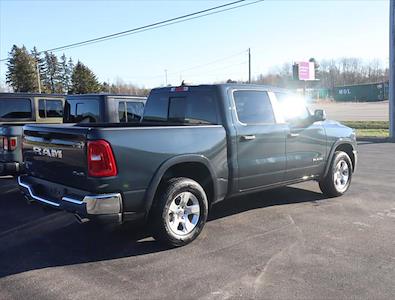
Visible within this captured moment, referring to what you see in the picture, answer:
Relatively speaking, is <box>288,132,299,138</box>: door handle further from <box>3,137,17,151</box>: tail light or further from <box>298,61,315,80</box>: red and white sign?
<box>298,61,315,80</box>: red and white sign

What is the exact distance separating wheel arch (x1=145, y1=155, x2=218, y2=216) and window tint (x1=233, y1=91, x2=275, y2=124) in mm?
920

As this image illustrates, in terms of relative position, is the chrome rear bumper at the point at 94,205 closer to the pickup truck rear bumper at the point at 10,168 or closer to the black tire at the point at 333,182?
the pickup truck rear bumper at the point at 10,168

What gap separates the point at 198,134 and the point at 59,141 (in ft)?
5.23

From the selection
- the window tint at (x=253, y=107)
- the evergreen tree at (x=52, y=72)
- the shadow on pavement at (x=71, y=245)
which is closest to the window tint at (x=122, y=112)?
the shadow on pavement at (x=71, y=245)

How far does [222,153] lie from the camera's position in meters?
5.54

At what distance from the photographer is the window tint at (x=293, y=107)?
6.61m

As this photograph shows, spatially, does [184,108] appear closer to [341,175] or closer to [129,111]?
[129,111]

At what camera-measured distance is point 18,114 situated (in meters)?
9.45

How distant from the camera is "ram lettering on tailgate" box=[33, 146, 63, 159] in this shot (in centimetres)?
483

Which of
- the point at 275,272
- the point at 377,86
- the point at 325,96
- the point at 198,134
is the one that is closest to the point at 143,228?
the point at 198,134

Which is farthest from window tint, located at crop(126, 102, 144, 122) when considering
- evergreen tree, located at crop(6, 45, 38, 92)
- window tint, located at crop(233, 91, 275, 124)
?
evergreen tree, located at crop(6, 45, 38, 92)

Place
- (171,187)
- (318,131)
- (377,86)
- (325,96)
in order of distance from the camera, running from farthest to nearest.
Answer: (325,96) → (377,86) → (318,131) → (171,187)

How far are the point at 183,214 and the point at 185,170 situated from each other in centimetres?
55

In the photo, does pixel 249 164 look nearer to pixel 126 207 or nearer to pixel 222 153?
pixel 222 153
